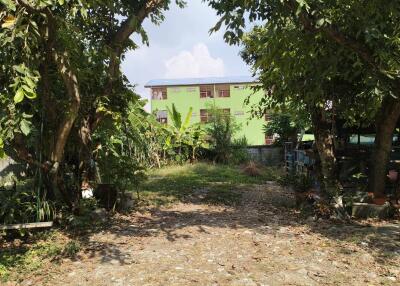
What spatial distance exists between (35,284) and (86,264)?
0.69 metres

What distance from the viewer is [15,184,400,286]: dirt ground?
14.9 ft

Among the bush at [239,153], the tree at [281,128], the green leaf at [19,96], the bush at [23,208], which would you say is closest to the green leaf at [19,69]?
the green leaf at [19,96]

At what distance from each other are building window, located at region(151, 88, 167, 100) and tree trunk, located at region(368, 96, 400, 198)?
28.8 metres

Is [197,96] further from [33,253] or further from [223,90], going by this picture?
[33,253]

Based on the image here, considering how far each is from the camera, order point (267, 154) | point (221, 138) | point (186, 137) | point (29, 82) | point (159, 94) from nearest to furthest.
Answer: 1. point (29, 82)
2. point (186, 137)
3. point (221, 138)
4. point (267, 154)
5. point (159, 94)

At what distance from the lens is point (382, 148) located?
805 cm

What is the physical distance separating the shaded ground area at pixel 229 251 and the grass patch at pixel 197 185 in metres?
1.11

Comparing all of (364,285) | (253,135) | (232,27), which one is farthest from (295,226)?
(253,135)

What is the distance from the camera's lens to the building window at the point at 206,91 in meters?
35.8

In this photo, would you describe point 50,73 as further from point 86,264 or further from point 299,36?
point 299,36

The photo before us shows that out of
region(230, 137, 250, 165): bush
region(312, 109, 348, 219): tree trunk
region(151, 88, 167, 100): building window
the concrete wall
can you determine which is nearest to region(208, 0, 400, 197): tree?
region(312, 109, 348, 219): tree trunk

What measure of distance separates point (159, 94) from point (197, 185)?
970 inches

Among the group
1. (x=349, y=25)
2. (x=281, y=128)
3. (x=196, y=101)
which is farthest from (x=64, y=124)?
(x=196, y=101)

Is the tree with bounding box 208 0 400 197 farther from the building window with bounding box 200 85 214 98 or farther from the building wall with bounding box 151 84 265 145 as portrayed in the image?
the building window with bounding box 200 85 214 98
